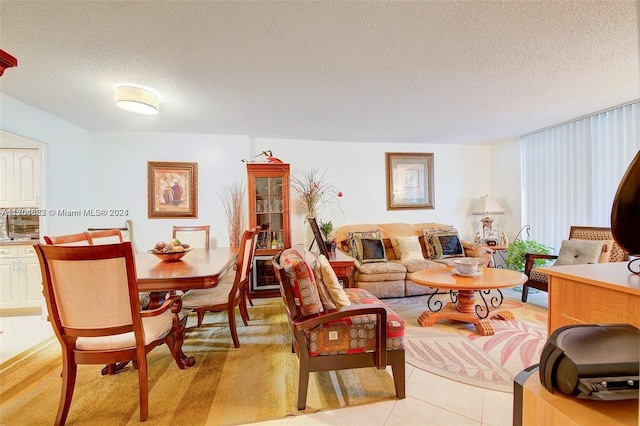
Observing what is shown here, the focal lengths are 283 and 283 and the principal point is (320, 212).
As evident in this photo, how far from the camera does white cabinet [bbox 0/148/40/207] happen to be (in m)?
3.43

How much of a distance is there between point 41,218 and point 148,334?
2603mm

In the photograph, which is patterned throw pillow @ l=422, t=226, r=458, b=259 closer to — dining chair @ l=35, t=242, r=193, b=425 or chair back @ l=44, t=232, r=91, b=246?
dining chair @ l=35, t=242, r=193, b=425

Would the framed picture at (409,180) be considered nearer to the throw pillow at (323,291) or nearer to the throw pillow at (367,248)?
the throw pillow at (367,248)

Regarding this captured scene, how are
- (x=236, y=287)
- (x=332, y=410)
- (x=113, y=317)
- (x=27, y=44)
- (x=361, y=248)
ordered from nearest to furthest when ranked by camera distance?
(x=113, y=317) → (x=332, y=410) → (x=27, y=44) → (x=236, y=287) → (x=361, y=248)

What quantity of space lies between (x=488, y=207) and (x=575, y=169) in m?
1.14

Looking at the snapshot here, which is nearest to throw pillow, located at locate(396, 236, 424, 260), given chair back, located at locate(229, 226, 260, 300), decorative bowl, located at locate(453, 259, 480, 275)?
decorative bowl, located at locate(453, 259, 480, 275)

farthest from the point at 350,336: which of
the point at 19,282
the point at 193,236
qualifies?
the point at 19,282

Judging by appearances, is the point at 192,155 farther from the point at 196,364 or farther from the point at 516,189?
the point at 516,189

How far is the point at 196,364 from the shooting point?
7.25 feet

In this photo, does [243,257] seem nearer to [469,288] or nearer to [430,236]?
[469,288]

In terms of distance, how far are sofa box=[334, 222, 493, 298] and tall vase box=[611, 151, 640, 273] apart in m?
3.04

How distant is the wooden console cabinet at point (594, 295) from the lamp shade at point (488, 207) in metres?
3.38

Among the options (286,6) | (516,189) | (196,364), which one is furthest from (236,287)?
(516,189)

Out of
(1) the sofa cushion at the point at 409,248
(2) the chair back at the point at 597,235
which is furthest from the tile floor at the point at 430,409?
(2) the chair back at the point at 597,235
